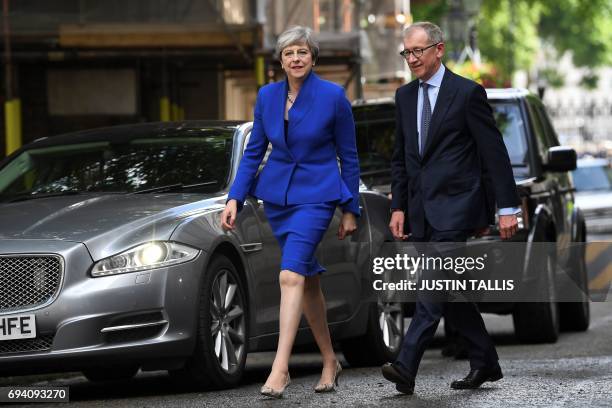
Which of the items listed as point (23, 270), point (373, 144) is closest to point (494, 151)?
point (23, 270)

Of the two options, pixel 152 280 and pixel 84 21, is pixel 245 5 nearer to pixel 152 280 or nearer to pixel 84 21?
pixel 84 21

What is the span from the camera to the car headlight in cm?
789

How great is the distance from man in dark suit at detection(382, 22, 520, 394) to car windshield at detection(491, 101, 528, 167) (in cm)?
484

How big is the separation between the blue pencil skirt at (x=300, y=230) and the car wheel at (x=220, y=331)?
0.53m

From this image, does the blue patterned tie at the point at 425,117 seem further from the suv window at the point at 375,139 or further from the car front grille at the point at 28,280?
the suv window at the point at 375,139

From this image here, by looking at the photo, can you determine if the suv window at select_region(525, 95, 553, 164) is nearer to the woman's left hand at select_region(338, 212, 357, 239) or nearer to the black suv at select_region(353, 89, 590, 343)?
the black suv at select_region(353, 89, 590, 343)

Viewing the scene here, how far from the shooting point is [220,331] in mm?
8445

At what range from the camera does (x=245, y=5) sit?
20625mm

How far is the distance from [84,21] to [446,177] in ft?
41.7

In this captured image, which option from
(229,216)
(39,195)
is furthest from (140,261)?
(39,195)

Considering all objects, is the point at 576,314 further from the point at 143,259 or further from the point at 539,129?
the point at 143,259

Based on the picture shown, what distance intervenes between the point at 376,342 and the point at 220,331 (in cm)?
219

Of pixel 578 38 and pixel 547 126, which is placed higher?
pixel 547 126

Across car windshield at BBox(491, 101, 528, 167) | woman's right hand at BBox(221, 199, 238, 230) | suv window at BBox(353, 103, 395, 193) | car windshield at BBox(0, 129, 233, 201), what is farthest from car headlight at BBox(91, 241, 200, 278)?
car windshield at BBox(491, 101, 528, 167)
